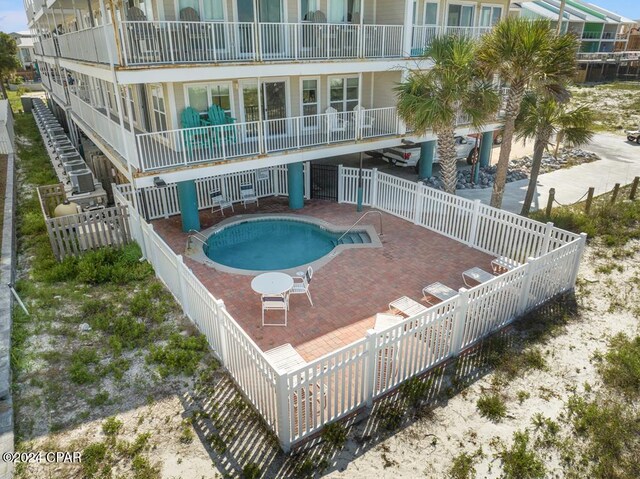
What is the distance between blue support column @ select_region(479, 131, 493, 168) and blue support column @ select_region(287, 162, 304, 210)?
31.9 feet

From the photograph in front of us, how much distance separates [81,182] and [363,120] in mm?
10245

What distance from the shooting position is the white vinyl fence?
648cm

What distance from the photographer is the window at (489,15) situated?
779 inches

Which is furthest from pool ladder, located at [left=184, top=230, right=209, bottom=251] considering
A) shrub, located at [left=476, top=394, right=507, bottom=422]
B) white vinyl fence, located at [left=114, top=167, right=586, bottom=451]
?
shrub, located at [left=476, top=394, right=507, bottom=422]

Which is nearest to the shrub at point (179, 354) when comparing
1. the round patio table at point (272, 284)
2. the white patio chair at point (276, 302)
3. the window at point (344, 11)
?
the white patio chair at point (276, 302)

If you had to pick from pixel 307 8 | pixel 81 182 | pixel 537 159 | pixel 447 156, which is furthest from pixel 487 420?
pixel 81 182

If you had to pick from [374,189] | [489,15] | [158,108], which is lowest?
[374,189]

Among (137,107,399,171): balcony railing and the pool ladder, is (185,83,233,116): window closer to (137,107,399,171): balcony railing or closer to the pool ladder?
(137,107,399,171): balcony railing

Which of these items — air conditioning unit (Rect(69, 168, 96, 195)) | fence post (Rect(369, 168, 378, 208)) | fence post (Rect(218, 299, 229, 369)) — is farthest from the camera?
air conditioning unit (Rect(69, 168, 96, 195))

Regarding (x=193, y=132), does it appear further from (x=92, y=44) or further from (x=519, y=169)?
(x=519, y=169)

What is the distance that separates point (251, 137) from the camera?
15125mm

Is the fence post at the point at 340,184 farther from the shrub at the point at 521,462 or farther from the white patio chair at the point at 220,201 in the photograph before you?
the shrub at the point at 521,462

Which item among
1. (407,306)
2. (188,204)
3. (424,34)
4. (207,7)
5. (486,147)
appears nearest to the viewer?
(407,306)

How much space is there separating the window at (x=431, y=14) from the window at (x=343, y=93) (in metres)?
3.95
